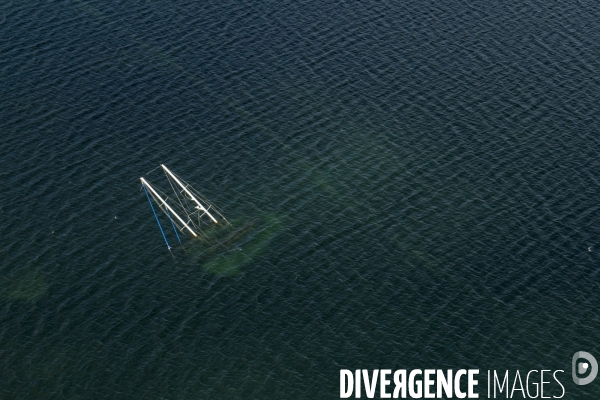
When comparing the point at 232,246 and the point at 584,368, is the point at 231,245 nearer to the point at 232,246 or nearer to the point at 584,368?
the point at 232,246

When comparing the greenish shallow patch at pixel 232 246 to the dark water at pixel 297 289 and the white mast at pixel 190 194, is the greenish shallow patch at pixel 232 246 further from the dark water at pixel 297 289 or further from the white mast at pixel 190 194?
the white mast at pixel 190 194

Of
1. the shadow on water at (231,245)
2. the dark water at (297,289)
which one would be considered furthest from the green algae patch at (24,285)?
the shadow on water at (231,245)

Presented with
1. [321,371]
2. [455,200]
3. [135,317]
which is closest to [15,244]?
[135,317]

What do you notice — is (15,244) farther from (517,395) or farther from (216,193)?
(517,395)

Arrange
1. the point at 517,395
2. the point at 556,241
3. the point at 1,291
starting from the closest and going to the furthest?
the point at 517,395 → the point at 1,291 → the point at 556,241

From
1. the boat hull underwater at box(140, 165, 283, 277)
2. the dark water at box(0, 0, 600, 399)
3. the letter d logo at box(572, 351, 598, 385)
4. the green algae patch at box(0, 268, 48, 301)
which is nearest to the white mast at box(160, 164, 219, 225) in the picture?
the boat hull underwater at box(140, 165, 283, 277)

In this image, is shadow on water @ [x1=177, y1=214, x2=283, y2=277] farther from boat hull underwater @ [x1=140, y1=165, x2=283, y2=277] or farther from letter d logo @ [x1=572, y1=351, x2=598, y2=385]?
letter d logo @ [x1=572, y1=351, x2=598, y2=385]

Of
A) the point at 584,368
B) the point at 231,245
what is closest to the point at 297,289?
A: the point at 231,245
